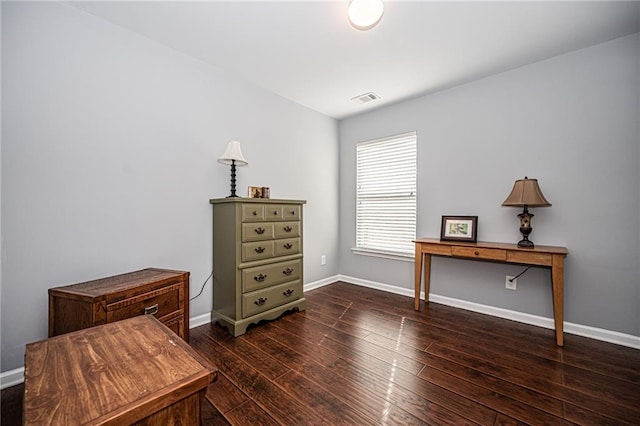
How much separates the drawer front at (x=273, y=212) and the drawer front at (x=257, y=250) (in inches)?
9.8

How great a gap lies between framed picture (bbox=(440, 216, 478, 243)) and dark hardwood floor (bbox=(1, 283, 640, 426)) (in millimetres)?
796

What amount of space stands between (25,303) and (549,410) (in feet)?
10.2

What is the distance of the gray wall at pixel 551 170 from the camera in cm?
204

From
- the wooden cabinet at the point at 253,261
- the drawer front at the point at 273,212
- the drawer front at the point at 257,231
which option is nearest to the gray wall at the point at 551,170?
the wooden cabinet at the point at 253,261

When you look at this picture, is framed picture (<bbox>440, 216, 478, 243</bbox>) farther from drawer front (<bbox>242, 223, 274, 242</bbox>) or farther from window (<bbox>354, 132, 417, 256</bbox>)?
drawer front (<bbox>242, 223, 274, 242</bbox>)

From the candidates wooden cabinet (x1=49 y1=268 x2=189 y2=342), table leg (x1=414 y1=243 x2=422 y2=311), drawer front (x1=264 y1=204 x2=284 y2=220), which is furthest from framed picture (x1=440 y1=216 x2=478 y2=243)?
wooden cabinet (x1=49 y1=268 x2=189 y2=342)

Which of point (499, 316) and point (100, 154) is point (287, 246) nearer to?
point (100, 154)

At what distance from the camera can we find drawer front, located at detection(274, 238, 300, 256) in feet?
8.43

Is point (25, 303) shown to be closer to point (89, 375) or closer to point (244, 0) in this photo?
point (89, 375)

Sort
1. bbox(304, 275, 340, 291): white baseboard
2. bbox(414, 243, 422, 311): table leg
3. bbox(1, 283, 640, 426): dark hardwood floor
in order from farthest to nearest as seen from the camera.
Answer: bbox(304, 275, 340, 291): white baseboard < bbox(414, 243, 422, 311): table leg < bbox(1, 283, 640, 426): dark hardwood floor

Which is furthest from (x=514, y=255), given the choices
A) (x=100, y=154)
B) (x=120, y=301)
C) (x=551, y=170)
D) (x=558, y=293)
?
(x=100, y=154)

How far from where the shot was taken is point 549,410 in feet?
4.44

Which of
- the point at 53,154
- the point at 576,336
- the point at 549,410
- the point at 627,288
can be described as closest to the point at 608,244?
the point at 627,288

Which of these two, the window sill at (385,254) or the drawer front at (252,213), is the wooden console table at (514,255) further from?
the drawer front at (252,213)
